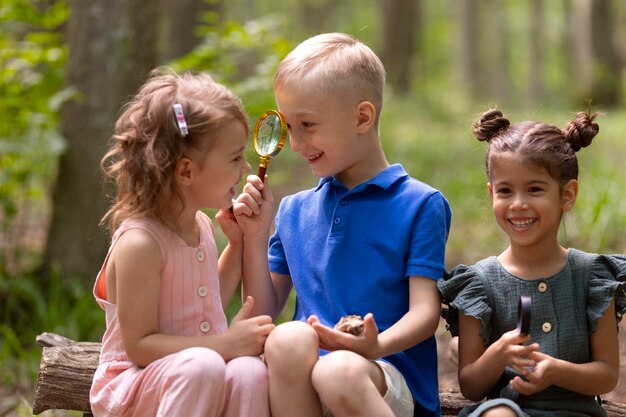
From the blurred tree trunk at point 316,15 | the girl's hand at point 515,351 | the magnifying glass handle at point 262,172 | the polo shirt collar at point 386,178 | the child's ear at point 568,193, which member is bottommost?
the girl's hand at point 515,351

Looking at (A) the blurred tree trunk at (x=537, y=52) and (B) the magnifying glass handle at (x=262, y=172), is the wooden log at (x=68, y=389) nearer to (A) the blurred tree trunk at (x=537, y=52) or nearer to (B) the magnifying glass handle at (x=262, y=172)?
(B) the magnifying glass handle at (x=262, y=172)

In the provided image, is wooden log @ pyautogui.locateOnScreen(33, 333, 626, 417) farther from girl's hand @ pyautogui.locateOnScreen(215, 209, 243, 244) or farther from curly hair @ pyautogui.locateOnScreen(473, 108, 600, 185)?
curly hair @ pyautogui.locateOnScreen(473, 108, 600, 185)

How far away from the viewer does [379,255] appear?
2680 mm

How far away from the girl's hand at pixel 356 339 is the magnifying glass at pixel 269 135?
618mm

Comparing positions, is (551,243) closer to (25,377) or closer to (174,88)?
(174,88)

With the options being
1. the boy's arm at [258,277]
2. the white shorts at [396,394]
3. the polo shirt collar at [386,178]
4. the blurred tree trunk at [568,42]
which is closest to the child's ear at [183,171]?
the boy's arm at [258,277]

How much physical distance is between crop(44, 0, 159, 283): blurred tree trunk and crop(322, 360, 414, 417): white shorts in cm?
284

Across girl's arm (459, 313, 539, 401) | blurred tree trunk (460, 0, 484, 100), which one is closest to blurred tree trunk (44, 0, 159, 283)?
girl's arm (459, 313, 539, 401)

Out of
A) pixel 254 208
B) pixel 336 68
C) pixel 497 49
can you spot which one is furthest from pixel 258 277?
pixel 497 49

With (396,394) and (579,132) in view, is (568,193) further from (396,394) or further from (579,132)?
(396,394)

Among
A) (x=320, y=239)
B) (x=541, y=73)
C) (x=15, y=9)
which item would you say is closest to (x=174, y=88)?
(x=320, y=239)

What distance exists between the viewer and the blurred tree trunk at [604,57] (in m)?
14.7

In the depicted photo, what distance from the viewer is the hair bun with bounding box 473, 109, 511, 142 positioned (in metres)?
2.71

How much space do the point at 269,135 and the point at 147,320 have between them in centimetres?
71
